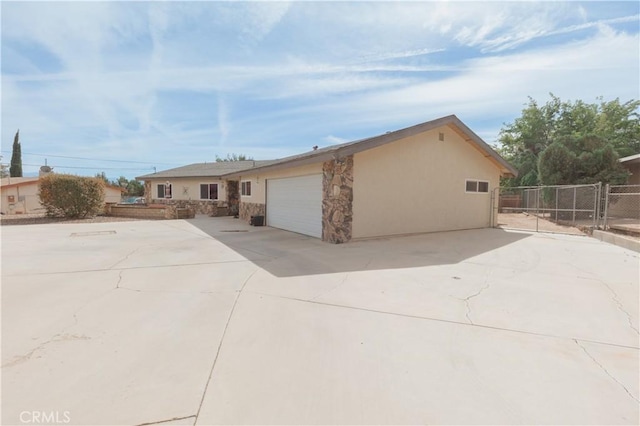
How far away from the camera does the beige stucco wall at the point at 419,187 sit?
33.2 ft

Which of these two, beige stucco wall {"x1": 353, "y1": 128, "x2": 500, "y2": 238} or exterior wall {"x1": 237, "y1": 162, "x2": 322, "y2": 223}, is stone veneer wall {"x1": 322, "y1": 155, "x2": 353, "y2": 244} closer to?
beige stucco wall {"x1": 353, "y1": 128, "x2": 500, "y2": 238}

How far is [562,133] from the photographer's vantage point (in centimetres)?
2467

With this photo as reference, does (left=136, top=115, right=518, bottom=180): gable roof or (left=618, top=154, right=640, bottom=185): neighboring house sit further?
(left=618, top=154, right=640, bottom=185): neighboring house

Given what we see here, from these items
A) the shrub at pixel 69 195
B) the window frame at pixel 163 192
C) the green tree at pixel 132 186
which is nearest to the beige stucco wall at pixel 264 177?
the shrub at pixel 69 195

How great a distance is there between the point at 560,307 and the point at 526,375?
2.23 m

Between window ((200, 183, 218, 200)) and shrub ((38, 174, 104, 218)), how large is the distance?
21.2 ft

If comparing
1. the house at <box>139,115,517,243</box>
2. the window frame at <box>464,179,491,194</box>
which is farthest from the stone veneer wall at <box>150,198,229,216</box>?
the window frame at <box>464,179,491,194</box>

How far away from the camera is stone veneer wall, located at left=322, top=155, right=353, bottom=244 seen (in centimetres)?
953

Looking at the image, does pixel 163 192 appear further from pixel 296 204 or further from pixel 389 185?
pixel 389 185

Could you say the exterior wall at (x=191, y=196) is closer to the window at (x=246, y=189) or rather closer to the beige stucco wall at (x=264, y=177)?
the window at (x=246, y=189)

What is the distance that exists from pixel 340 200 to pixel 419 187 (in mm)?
3667

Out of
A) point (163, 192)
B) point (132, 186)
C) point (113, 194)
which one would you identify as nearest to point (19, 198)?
point (113, 194)

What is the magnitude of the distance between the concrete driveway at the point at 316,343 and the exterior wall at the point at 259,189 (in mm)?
5974

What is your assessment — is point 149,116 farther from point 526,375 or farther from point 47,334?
point 526,375
